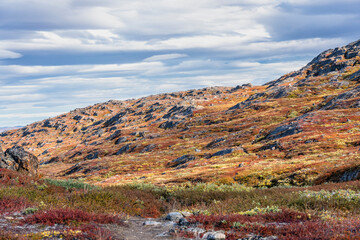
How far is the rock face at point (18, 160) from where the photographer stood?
3244cm

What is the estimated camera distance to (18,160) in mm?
34125

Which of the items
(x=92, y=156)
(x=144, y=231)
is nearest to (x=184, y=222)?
(x=144, y=231)

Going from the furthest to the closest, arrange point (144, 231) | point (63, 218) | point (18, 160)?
point (18, 160)
point (144, 231)
point (63, 218)

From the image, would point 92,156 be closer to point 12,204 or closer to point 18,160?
point 18,160

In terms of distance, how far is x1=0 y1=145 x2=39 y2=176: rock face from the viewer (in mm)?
32438

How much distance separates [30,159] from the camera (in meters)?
35.7

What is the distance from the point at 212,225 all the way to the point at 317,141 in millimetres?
45974

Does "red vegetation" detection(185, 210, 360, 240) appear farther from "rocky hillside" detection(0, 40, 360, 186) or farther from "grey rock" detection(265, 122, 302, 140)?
"grey rock" detection(265, 122, 302, 140)

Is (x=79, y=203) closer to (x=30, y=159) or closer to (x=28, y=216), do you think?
(x=28, y=216)

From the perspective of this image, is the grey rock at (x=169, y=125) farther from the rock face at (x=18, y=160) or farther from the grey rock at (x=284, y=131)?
the rock face at (x=18, y=160)

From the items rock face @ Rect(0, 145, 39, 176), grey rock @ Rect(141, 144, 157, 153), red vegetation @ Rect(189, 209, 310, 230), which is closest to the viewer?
red vegetation @ Rect(189, 209, 310, 230)

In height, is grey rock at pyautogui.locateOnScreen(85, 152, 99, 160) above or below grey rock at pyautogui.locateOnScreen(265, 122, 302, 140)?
below

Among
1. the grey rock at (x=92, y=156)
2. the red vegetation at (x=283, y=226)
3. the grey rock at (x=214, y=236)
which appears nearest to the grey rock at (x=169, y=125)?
the grey rock at (x=92, y=156)

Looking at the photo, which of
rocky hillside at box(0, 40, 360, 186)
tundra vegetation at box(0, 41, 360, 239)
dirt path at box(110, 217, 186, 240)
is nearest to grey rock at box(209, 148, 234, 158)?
rocky hillside at box(0, 40, 360, 186)
